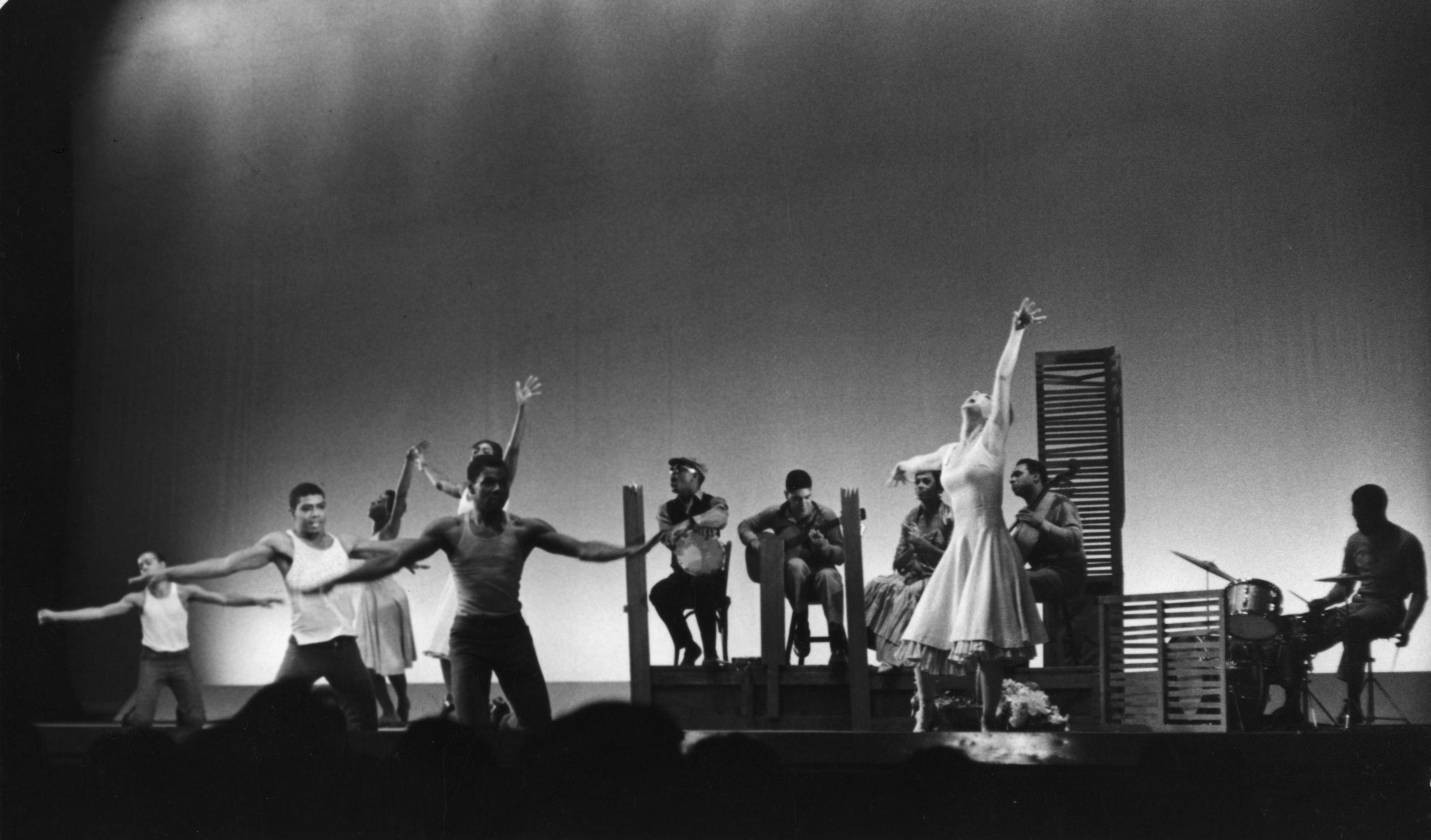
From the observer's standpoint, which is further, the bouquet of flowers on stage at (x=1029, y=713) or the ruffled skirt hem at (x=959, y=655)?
the bouquet of flowers on stage at (x=1029, y=713)

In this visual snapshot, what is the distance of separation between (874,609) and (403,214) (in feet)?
10.00

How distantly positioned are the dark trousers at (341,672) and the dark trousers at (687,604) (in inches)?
53.3

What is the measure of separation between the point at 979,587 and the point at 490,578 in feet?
6.50

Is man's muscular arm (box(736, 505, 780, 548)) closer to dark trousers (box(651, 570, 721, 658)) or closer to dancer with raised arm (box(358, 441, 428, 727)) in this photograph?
dark trousers (box(651, 570, 721, 658))

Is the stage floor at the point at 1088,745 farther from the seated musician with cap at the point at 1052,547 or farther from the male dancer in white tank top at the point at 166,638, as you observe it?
the male dancer in white tank top at the point at 166,638

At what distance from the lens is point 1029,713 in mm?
5867

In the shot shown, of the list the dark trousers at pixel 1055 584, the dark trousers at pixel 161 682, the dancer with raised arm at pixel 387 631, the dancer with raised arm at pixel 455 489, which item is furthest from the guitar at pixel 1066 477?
the dark trousers at pixel 161 682

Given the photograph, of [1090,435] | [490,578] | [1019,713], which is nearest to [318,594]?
[490,578]

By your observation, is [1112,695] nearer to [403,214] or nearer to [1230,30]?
[1230,30]

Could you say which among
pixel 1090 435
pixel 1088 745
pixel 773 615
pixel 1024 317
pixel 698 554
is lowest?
pixel 1088 745

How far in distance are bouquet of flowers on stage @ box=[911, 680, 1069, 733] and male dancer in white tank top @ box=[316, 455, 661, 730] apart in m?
1.44

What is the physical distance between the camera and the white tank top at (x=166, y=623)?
24.1 ft

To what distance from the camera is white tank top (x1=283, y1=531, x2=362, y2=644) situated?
22.2ft

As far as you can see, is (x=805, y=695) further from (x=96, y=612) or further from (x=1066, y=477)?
(x=96, y=612)
